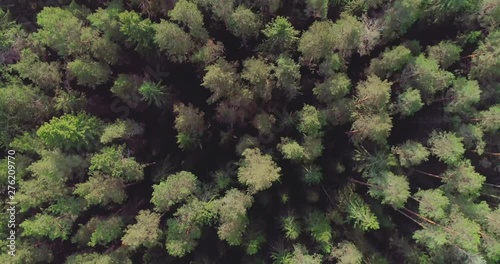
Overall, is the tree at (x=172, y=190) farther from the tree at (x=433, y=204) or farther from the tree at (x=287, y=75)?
the tree at (x=433, y=204)

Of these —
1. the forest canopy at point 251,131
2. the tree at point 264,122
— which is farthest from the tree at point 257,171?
the tree at point 264,122

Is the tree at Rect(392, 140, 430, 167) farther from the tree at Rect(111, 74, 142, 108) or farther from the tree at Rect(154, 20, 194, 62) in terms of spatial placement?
the tree at Rect(111, 74, 142, 108)

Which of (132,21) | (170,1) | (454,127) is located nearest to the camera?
(132,21)

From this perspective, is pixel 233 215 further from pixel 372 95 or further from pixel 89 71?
pixel 89 71

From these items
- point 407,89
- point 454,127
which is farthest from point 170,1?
point 454,127

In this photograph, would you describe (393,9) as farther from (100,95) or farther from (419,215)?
(100,95)

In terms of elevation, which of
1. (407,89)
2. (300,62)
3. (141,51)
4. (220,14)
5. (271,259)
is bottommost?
(271,259)
